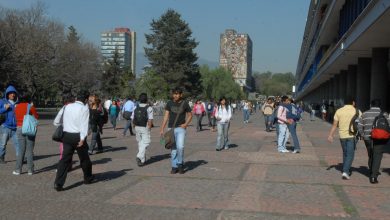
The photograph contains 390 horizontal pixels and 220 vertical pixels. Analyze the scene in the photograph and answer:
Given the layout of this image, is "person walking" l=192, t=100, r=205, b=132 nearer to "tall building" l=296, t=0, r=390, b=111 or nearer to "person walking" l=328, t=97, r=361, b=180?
"tall building" l=296, t=0, r=390, b=111

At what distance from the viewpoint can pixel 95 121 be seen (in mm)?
14312

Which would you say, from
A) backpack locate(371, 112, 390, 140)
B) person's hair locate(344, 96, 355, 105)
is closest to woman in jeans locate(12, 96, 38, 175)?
person's hair locate(344, 96, 355, 105)

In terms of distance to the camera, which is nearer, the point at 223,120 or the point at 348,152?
the point at 348,152

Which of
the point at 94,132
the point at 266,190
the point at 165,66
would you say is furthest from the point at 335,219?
the point at 165,66

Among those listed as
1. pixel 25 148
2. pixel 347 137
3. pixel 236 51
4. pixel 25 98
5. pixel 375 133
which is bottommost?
pixel 25 148

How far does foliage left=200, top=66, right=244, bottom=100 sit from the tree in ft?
86.6

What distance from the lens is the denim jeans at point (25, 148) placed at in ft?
33.3

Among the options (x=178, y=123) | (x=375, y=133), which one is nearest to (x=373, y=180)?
(x=375, y=133)

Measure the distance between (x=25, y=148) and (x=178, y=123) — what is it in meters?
2.97

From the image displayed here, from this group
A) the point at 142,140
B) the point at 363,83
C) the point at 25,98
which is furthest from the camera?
the point at 363,83

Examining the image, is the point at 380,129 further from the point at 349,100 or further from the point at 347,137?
the point at 349,100

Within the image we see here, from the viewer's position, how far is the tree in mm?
85000

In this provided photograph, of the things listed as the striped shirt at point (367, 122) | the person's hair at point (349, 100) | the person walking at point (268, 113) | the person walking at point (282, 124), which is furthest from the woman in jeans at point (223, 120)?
the person walking at point (268, 113)

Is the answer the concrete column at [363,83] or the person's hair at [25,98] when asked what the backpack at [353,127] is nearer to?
the person's hair at [25,98]
